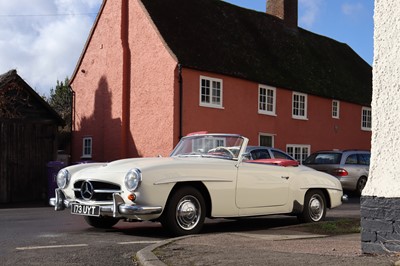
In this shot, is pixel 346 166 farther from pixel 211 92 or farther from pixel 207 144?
pixel 207 144

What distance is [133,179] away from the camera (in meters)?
7.02

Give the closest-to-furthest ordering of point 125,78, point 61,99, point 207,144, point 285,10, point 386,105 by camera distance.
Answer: point 386,105 → point 207,144 → point 125,78 → point 285,10 → point 61,99

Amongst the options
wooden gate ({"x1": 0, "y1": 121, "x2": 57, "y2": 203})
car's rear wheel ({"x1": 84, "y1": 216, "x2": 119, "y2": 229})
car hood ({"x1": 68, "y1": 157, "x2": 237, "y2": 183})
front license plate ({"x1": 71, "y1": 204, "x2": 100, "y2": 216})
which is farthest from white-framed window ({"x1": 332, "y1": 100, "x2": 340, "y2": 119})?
front license plate ({"x1": 71, "y1": 204, "x2": 100, "y2": 216})

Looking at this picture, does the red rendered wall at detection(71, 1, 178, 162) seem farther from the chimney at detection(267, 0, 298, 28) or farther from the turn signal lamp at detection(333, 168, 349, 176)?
the chimney at detection(267, 0, 298, 28)

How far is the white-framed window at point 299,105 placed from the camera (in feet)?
80.7

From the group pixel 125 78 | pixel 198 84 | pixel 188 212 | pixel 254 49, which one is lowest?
pixel 188 212

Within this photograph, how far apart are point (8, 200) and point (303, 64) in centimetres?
1631

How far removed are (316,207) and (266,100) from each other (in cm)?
1397

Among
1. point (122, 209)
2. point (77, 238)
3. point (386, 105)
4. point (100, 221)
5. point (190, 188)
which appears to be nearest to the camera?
point (386, 105)

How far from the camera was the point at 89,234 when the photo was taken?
25.1 ft

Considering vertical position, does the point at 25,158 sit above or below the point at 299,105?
below

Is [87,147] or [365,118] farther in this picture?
[365,118]

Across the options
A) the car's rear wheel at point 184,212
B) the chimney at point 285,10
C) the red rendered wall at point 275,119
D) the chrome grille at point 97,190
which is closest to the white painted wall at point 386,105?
the car's rear wheel at point 184,212

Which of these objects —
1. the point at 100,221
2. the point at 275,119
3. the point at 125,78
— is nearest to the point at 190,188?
the point at 100,221
